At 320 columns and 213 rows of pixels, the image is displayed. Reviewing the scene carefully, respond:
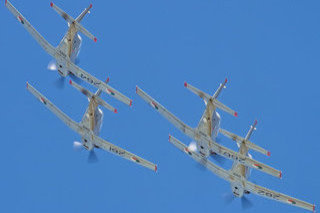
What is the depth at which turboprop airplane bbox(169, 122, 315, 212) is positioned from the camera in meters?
118

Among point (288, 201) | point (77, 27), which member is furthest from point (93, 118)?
point (288, 201)

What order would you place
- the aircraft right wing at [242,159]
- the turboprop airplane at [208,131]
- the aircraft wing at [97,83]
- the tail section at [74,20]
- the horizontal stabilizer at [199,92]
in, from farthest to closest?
the tail section at [74,20], the horizontal stabilizer at [199,92], the turboprop airplane at [208,131], the aircraft wing at [97,83], the aircraft right wing at [242,159]

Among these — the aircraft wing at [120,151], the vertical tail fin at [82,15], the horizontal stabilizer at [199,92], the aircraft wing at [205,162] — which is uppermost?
the vertical tail fin at [82,15]

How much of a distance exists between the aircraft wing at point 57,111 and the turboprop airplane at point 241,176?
12.3 meters

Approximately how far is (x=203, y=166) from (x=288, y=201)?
11.8 meters

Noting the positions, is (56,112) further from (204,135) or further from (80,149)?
(204,135)

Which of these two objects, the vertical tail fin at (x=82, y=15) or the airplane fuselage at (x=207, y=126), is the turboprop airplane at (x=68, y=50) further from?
the airplane fuselage at (x=207, y=126)

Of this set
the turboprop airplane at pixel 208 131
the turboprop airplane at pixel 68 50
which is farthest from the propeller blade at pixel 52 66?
the turboprop airplane at pixel 208 131

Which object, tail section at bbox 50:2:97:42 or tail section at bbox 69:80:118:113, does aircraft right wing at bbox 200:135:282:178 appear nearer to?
tail section at bbox 69:80:118:113

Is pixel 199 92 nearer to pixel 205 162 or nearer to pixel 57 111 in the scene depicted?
pixel 205 162

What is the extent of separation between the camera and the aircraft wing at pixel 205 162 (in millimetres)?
118250

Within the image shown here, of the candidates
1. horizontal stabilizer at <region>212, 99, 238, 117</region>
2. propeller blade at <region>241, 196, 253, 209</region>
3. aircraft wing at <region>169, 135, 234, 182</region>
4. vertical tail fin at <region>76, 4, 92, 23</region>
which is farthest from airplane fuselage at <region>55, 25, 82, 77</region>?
propeller blade at <region>241, 196, 253, 209</region>

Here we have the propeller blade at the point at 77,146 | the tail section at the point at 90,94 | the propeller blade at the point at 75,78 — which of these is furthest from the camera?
the propeller blade at the point at 75,78

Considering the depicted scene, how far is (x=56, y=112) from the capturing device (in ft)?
393
